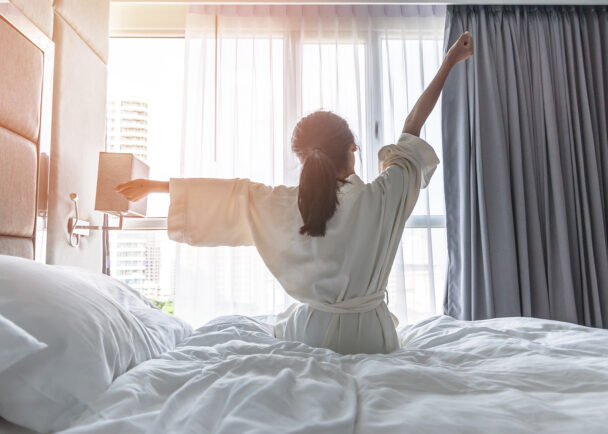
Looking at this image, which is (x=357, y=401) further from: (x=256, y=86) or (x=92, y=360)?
A: (x=256, y=86)

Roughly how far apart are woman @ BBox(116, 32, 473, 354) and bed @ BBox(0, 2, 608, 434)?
0.19 meters

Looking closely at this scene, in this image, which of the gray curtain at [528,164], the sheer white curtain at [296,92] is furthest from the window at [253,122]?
the gray curtain at [528,164]

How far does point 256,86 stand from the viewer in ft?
9.40

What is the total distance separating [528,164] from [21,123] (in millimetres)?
2624

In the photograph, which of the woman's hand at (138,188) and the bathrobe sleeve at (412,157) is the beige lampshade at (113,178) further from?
the bathrobe sleeve at (412,157)

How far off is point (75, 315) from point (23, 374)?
5.3 inches

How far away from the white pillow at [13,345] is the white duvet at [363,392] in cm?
13

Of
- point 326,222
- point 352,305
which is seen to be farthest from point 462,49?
point 352,305

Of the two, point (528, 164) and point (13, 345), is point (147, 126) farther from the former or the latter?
point (13, 345)

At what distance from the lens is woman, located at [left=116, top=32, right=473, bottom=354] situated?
4.08 feet

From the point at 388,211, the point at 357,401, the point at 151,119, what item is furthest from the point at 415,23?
the point at 357,401

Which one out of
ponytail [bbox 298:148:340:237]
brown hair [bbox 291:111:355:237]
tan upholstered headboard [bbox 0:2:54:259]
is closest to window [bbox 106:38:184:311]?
tan upholstered headboard [bbox 0:2:54:259]

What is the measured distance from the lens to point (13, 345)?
64 centimetres

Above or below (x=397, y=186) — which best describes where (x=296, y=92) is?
above
